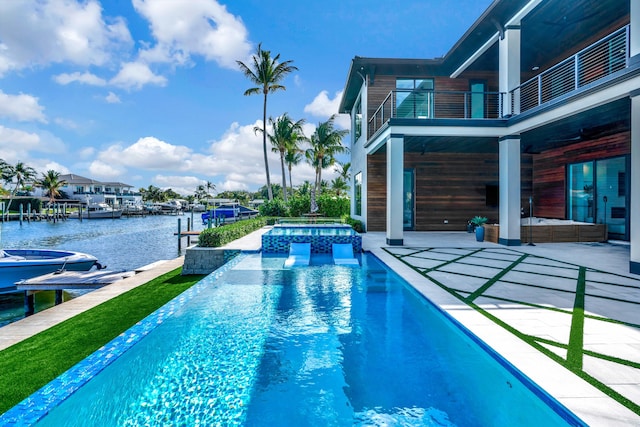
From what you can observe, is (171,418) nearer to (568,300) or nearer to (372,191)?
(568,300)

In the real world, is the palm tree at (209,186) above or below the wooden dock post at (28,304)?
above

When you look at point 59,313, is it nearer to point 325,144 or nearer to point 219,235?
point 219,235

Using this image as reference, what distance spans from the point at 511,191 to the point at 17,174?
6949 centimetres

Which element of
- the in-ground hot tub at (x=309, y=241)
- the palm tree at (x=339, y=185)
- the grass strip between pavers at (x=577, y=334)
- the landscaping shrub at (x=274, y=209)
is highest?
the palm tree at (x=339, y=185)

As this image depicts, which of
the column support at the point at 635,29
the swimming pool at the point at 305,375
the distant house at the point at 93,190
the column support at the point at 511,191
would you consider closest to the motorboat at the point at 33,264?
the swimming pool at the point at 305,375

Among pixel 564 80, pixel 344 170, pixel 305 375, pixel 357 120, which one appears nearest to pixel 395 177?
pixel 564 80

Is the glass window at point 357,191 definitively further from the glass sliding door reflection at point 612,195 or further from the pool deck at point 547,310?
the glass sliding door reflection at point 612,195

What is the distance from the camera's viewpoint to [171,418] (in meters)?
2.52

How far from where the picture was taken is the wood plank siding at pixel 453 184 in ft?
45.0

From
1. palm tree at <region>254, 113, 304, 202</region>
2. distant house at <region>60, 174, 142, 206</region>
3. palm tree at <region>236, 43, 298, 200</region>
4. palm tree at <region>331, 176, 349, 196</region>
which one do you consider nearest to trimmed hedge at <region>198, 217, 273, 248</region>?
palm tree at <region>236, 43, 298, 200</region>

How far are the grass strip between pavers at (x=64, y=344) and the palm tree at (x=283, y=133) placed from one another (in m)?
19.8

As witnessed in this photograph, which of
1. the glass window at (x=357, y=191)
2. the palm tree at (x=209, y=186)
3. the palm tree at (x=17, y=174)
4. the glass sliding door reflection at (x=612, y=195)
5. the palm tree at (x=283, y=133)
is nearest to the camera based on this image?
the glass sliding door reflection at (x=612, y=195)

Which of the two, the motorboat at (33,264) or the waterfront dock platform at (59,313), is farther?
the motorboat at (33,264)

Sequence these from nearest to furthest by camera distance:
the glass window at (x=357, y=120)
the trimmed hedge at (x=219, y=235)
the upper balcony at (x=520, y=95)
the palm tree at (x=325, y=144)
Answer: the upper balcony at (x=520, y=95) → the trimmed hedge at (x=219, y=235) → the glass window at (x=357, y=120) → the palm tree at (x=325, y=144)
